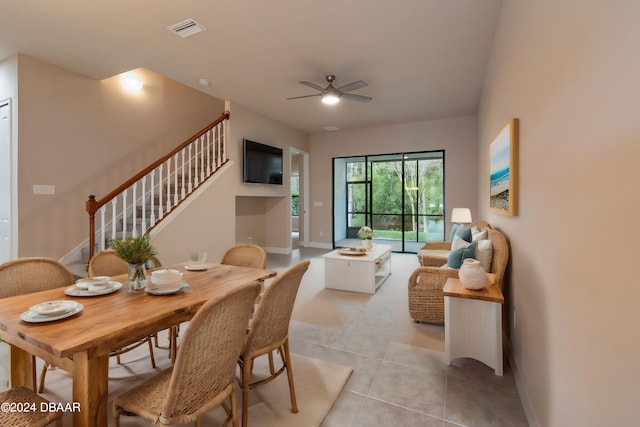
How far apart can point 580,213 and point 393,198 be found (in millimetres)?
6329

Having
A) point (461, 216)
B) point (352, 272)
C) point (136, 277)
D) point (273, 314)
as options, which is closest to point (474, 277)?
point (273, 314)

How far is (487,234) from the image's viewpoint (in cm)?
311

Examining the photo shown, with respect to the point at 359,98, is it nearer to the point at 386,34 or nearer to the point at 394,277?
the point at 386,34

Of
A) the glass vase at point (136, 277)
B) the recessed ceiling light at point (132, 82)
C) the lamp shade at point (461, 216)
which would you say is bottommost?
the glass vase at point (136, 277)

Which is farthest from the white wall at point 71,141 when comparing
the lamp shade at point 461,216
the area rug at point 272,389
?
the lamp shade at point 461,216

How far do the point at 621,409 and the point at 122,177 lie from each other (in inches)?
231

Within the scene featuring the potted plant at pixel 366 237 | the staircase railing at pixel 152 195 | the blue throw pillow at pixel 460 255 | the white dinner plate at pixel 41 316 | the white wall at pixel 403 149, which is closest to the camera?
the white dinner plate at pixel 41 316

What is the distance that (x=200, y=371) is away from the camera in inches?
47.3

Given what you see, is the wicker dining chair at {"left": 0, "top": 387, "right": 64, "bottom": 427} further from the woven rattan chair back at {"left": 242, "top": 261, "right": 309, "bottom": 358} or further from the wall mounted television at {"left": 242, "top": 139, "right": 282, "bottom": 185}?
the wall mounted television at {"left": 242, "top": 139, "right": 282, "bottom": 185}

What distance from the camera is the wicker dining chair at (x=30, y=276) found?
5.95 ft

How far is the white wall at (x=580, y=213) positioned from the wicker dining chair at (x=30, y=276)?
2.69 metres

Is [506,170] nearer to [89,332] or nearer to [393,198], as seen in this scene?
[89,332]

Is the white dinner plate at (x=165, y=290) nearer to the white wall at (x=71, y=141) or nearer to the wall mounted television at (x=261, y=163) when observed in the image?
the white wall at (x=71, y=141)

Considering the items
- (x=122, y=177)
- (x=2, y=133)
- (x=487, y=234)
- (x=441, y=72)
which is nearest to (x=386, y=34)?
(x=441, y=72)
